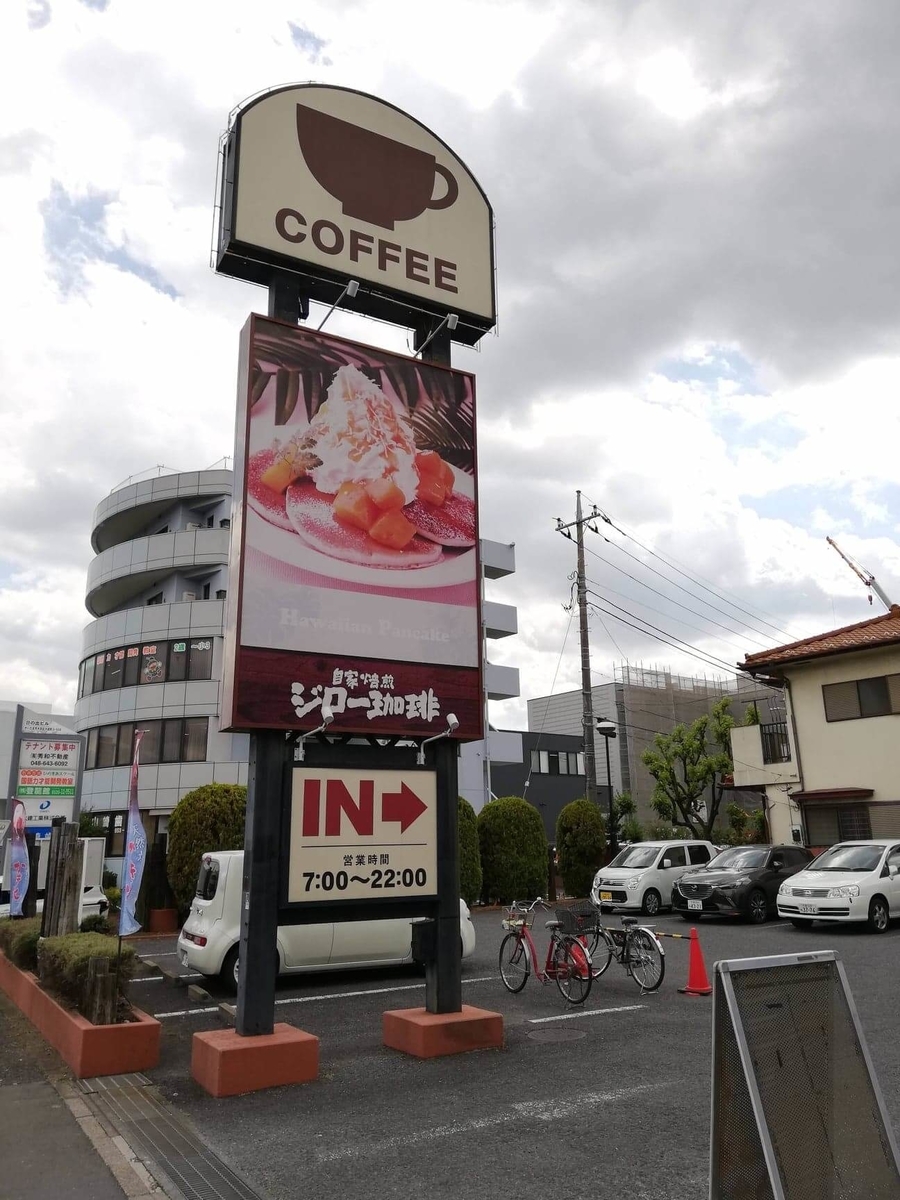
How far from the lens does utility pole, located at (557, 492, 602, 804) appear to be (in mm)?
26750

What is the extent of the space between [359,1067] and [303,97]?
31.3 feet

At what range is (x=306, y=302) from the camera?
31.0 ft

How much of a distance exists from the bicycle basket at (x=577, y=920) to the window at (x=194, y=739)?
83.5ft

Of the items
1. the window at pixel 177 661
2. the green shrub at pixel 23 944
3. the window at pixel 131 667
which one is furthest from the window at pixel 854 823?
the window at pixel 131 667

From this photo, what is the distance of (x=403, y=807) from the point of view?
8.44 m

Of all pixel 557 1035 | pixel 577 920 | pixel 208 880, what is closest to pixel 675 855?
pixel 577 920

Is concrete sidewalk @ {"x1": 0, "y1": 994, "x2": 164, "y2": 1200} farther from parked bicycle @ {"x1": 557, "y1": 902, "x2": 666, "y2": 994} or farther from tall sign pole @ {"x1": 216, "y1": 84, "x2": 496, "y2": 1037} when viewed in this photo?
parked bicycle @ {"x1": 557, "y1": 902, "x2": 666, "y2": 994}

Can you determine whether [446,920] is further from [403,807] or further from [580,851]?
[580,851]

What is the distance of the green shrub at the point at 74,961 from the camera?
8.32m

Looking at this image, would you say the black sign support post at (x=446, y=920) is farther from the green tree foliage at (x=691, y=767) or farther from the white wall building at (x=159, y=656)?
the green tree foliage at (x=691, y=767)

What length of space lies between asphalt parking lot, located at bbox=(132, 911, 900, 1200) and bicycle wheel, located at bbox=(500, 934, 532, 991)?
18cm

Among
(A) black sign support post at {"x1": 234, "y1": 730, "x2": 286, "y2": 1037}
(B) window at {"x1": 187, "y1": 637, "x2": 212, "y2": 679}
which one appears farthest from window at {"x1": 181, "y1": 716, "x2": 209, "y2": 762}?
(A) black sign support post at {"x1": 234, "y1": 730, "x2": 286, "y2": 1037}

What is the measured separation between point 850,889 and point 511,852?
8841mm

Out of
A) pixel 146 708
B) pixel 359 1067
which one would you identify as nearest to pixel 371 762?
pixel 359 1067
